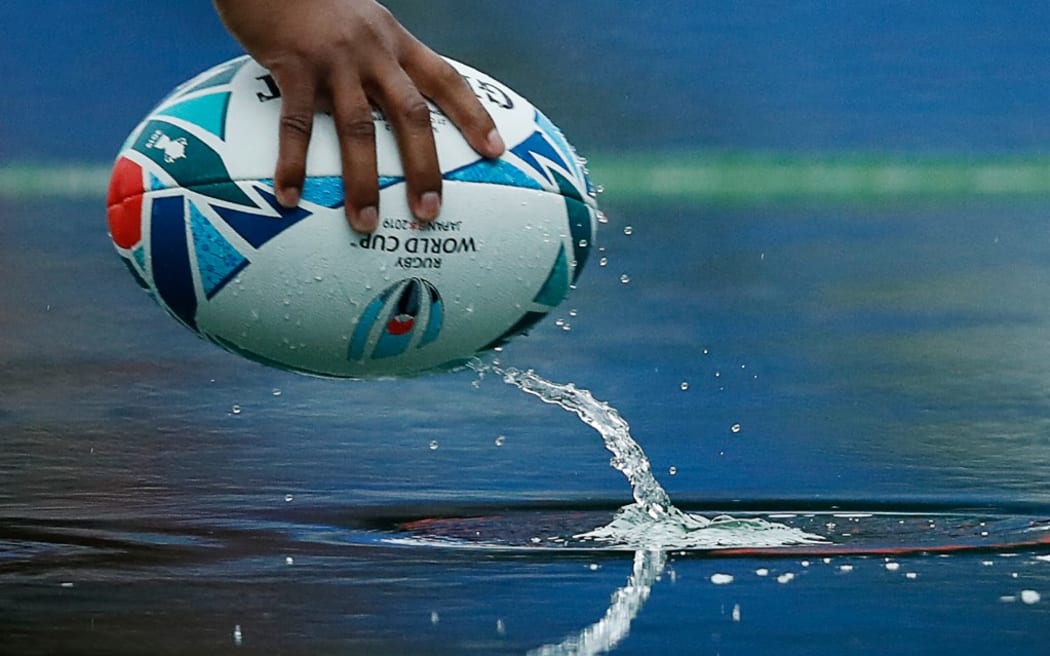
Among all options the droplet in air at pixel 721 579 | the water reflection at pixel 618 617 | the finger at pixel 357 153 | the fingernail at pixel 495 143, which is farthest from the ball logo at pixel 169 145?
the droplet in air at pixel 721 579

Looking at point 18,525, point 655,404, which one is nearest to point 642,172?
point 655,404

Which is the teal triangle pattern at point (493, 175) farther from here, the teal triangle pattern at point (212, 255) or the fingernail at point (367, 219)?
the teal triangle pattern at point (212, 255)

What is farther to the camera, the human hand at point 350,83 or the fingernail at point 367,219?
the fingernail at point 367,219

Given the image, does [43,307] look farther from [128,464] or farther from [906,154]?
[906,154]

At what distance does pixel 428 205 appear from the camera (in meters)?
4.65

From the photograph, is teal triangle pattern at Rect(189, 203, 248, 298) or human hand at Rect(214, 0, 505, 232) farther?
teal triangle pattern at Rect(189, 203, 248, 298)

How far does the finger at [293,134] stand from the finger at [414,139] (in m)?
0.16

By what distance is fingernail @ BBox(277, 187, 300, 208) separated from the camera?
15.1ft

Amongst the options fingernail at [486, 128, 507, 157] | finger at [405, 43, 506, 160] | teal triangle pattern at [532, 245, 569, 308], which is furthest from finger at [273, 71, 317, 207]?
teal triangle pattern at [532, 245, 569, 308]

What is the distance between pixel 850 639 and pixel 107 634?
1.41 metres

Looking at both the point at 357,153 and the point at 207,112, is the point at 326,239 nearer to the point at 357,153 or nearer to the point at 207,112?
the point at 357,153

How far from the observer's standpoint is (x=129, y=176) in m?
4.86

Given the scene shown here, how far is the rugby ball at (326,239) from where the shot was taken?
15.3 ft

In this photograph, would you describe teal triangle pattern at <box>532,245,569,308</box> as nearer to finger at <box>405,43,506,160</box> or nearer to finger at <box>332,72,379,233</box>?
finger at <box>405,43,506,160</box>
